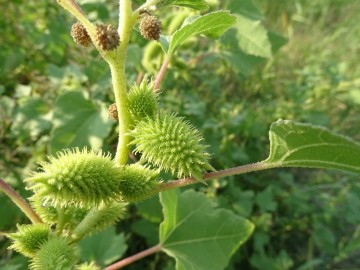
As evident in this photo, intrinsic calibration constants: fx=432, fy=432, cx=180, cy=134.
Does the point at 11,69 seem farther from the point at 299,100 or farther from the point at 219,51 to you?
the point at 299,100

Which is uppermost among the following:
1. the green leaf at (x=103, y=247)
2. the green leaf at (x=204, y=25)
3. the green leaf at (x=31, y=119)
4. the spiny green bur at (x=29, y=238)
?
the green leaf at (x=31, y=119)

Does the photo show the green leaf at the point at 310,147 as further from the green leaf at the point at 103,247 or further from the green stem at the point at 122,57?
the green leaf at the point at 103,247

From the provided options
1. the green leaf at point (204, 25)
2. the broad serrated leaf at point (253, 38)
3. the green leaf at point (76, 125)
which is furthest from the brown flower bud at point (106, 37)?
the broad serrated leaf at point (253, 38)

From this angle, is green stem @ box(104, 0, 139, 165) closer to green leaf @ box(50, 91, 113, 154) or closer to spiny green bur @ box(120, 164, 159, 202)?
spiny green bur @ box(120, 164, 159, 202)

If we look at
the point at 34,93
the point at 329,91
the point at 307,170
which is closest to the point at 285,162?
the point at 34,93

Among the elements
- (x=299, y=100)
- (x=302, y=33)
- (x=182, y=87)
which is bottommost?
(x=299, y=100)

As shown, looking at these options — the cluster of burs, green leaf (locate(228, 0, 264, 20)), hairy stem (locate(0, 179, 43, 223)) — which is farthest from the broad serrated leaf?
hairy stem (locate(0, 179, 43, 223))
